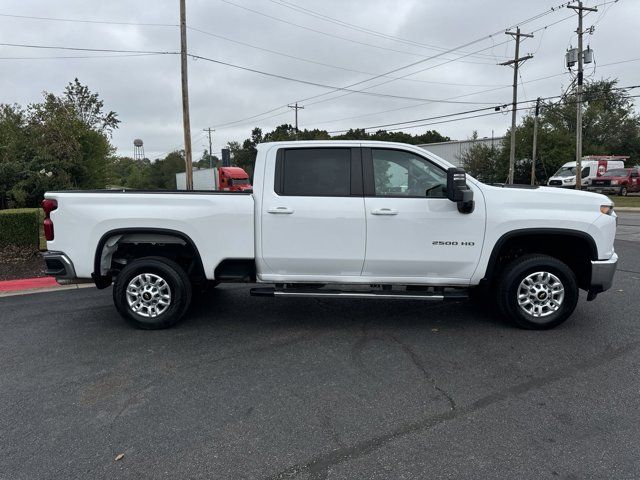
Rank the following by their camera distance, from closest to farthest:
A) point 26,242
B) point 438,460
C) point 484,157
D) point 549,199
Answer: point 438,460, point 549,199, point 26,242, point 484,157

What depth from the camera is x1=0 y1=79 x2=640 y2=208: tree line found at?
53.4ft

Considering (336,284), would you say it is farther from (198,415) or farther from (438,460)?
(438,460)

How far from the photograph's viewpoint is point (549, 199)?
4711 millimetres

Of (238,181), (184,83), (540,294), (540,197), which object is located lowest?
(540,294)

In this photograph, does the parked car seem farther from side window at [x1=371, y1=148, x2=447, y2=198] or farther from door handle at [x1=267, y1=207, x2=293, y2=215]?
door handle at [x1=267, y1=207, x2=293, y2=215]

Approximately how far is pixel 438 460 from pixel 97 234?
395cm

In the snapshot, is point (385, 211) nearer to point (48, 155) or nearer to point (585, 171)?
point (48, 155)

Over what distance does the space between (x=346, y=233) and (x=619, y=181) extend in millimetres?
34986

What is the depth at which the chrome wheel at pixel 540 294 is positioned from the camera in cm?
486

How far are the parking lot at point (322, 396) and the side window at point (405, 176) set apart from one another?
149cm

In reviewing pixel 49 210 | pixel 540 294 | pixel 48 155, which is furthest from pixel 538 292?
pixel 48 155

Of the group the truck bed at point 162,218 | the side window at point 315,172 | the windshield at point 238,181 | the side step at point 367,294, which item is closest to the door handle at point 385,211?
the side window at point 315,172

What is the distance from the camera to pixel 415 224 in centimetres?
471

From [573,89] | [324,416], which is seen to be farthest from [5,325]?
[573,89]
